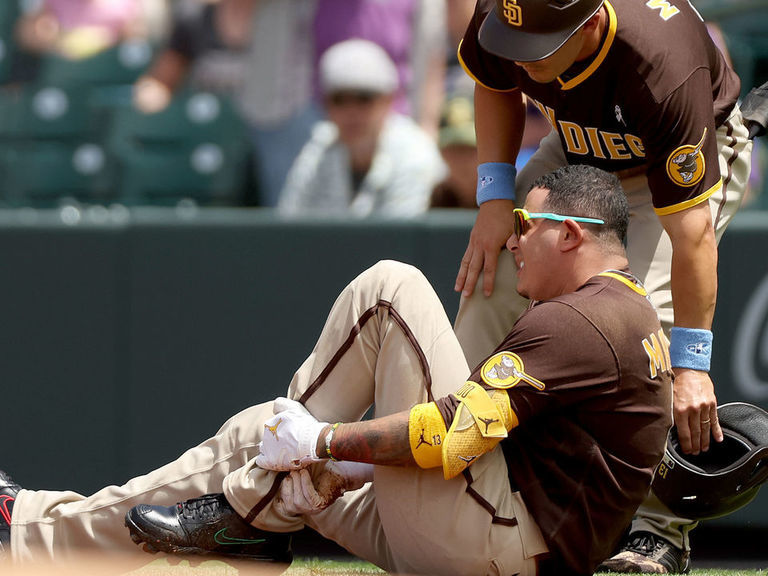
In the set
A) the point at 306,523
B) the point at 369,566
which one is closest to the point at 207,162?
the point at 369,566

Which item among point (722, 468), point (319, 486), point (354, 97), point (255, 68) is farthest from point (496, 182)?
point (255, 68)

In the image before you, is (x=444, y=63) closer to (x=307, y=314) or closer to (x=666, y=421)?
(x=307, y=314)

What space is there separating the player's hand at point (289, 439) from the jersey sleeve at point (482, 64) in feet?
4.47

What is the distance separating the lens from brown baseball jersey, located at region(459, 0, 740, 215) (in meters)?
3.34

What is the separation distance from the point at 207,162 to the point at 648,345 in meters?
4.38

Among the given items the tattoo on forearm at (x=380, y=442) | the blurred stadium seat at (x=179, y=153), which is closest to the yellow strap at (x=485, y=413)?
the tattoo on forearm at (x=380, y=442)

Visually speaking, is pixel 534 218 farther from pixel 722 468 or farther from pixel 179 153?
pixel 179 153

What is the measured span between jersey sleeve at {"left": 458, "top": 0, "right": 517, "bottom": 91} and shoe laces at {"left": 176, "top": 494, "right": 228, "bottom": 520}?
1.61 metres

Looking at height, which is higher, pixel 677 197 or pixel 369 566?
pixel 677 197

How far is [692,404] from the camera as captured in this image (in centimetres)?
341

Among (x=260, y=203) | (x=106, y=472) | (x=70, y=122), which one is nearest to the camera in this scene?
(x=106, y=472)

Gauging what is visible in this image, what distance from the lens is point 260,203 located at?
6734mm

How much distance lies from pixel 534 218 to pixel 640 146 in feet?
Answer: 1.99

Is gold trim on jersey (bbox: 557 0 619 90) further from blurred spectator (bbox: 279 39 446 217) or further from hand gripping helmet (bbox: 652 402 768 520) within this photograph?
blurred spectator (bbox: 279 39 446 217)
